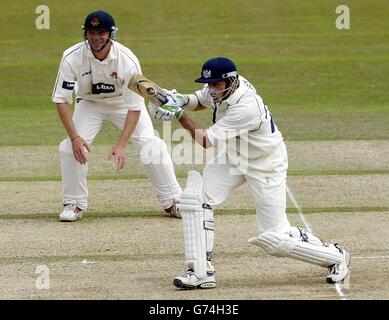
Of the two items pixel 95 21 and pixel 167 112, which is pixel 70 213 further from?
pixel 167 112

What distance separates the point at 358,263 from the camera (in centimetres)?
995

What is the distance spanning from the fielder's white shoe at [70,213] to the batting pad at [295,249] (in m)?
3.08

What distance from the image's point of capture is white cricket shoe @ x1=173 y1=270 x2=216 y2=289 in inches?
357

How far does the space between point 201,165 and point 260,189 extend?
555 centimetres

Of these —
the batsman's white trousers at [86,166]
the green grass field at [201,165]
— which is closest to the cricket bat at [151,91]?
the green grass field at [201,165]

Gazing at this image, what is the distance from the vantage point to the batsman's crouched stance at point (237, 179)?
9141mm

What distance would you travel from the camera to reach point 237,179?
375 inches

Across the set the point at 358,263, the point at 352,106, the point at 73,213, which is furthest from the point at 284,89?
the point at 358,263

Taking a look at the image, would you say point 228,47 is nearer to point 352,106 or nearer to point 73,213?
point 352,106

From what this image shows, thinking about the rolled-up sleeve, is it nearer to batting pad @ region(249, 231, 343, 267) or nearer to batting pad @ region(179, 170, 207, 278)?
batting pad @ region(179, 170, 207, 278)

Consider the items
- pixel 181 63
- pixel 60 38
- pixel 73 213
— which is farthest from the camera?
pixel 60 38

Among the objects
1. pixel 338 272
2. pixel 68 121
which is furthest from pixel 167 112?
pixel 68 121

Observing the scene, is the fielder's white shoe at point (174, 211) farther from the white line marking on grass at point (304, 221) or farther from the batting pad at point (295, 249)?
the batting pad at point (295, 249)

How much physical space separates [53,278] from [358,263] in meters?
2.54
